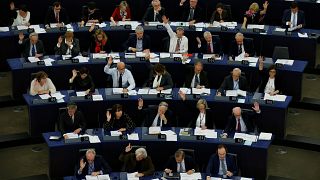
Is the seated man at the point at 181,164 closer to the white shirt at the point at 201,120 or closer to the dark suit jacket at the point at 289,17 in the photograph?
the white shirt at the point at 201,120

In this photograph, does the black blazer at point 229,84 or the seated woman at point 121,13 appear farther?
the seated woman at point 121,13

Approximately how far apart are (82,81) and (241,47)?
11.8ft

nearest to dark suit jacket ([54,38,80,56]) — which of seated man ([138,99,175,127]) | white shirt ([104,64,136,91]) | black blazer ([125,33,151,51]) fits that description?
white shirt ([104,64,136,91])

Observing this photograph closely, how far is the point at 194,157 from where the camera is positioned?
14094mm

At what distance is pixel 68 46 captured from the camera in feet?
55.5

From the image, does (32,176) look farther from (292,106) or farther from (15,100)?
(292,106)

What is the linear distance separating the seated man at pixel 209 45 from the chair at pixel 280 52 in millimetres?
1210

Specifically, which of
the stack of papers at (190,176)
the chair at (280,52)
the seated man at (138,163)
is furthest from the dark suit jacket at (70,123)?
the chair at (280,52)

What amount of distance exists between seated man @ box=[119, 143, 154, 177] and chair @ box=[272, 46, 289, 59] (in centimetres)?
452

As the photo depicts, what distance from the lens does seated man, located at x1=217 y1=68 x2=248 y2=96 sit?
51.3ft

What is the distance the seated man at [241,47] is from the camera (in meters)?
17.0

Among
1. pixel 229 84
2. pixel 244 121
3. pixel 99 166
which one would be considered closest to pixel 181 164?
pixel 99 166

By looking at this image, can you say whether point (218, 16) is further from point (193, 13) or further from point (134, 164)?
point (134, 164)

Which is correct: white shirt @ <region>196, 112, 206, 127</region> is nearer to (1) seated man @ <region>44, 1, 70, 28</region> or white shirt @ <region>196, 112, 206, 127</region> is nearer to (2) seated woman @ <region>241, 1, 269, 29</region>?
(2) seated woman @ <region>241, 1, 269, 29</region>
